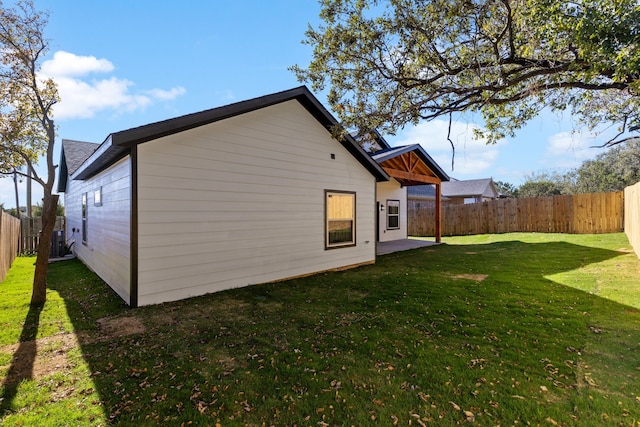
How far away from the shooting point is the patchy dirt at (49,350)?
10.6 ft

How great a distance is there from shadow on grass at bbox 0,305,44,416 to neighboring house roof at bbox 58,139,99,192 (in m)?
8.28

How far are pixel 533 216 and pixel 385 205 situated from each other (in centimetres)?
776

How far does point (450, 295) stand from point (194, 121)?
5.79m

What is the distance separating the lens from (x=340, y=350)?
145 inches

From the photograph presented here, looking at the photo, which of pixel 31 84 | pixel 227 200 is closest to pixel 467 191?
pixel 227 200

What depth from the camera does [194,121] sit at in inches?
218

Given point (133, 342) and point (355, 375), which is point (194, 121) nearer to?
point (133, 342)

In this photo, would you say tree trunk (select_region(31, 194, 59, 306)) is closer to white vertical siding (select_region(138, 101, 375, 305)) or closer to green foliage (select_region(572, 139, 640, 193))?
white vertical siding (select_region(138, 101, 375, 305))

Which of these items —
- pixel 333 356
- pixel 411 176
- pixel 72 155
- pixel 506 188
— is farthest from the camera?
pixel 506 188

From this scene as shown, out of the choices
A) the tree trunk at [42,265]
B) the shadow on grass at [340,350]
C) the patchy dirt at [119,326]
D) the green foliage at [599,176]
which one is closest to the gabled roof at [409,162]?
the shadow on grass at [340,350]

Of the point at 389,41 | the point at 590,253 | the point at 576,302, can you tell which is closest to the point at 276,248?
the point at 389,41

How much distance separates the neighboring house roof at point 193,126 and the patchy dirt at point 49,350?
2.76 meters

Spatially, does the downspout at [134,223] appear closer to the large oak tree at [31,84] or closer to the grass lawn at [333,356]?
the grass lawn at [333,356]

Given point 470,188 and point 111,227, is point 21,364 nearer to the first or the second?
point 111,227
